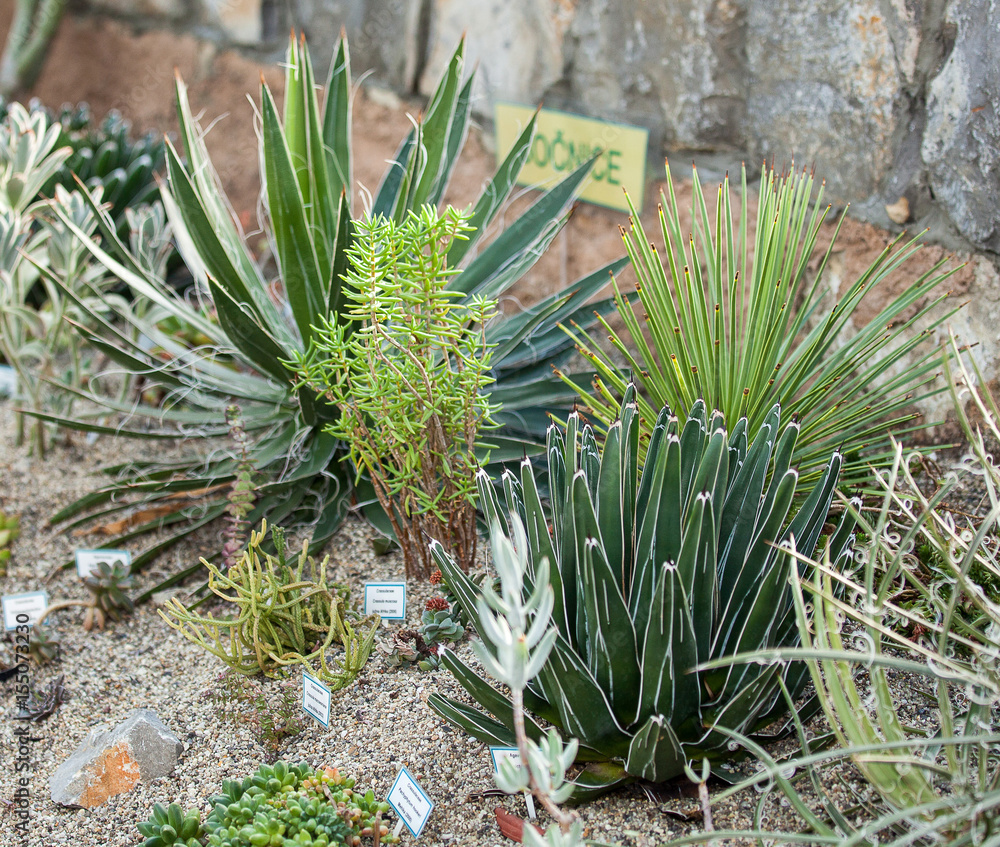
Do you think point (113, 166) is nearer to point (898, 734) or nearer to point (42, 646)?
point (42, 646)

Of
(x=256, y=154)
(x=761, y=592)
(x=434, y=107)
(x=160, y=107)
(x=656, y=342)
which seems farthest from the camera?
(x=160, y=107)

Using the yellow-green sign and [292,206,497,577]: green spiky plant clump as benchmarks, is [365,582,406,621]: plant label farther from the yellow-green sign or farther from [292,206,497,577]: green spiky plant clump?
the yellow-green sign

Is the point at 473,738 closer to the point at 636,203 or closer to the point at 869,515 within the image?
the point at 869,515

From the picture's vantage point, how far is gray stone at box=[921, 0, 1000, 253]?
172 cm

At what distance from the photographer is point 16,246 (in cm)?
247

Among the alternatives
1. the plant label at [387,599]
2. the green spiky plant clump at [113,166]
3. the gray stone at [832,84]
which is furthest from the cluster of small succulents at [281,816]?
the green spiky plant clump at [113,166]

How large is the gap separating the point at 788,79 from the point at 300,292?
1288 mm

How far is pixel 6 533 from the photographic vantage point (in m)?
2.33

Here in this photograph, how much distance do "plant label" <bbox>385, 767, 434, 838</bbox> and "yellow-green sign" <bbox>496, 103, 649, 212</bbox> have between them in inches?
60.8

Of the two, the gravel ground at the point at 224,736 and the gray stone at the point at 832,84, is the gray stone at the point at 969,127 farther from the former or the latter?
the gravel ground at the point at 224,736

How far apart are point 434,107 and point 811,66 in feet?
3.00

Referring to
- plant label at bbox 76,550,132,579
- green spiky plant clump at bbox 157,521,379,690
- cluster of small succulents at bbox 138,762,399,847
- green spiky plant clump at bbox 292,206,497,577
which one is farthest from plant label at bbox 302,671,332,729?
plant label at bbox 76,550,132,579

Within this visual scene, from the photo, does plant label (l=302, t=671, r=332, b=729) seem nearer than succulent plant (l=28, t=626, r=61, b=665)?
Yes

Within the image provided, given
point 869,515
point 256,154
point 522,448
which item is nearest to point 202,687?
point 522,448
